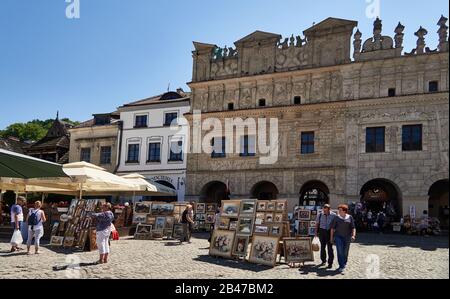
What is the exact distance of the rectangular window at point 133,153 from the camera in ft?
112

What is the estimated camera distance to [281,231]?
41.0ft

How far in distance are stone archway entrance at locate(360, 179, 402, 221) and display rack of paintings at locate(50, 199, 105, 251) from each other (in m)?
17.6

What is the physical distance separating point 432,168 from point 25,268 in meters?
21.7

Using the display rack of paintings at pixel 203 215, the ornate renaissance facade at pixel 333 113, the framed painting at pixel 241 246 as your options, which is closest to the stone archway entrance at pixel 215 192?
the ornate renaissance facade at pixel 333 113

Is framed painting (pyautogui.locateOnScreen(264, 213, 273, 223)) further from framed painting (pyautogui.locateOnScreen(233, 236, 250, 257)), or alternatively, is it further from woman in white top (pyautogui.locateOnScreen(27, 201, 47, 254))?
woman in white top (pyautogui.locateOnScreen(27, 201, 47, 254))

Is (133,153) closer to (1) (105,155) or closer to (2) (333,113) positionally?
(1) (105,155)

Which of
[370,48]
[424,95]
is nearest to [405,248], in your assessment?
[424,95]

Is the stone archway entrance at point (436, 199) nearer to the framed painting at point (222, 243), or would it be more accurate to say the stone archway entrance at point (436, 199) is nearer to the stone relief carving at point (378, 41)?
the stone relief carving at point (378, 41)

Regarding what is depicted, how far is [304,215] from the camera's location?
20844mm

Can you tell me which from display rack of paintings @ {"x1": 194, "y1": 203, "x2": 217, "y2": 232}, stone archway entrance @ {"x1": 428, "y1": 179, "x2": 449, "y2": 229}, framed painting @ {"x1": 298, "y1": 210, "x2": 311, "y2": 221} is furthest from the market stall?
stone archway entrance @ {"x1": 428, "y1": 179, "x2": 449, "y2": 229}

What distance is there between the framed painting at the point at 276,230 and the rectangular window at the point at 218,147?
17.3 metres

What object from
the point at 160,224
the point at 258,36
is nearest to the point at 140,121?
the point at 258,36

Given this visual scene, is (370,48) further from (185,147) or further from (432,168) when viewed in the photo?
(185,147)

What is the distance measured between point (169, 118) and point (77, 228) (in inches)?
737
